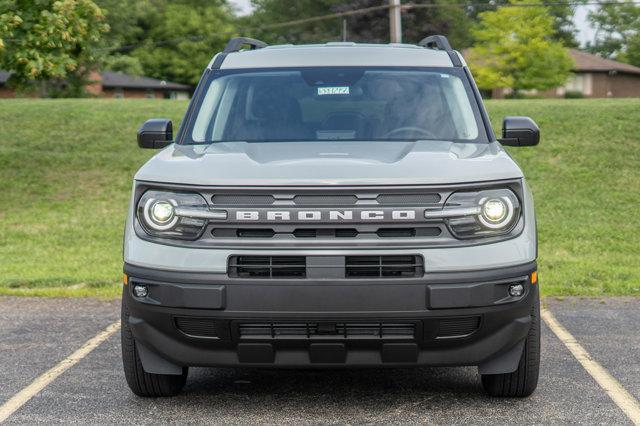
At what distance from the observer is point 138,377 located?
5.84 m

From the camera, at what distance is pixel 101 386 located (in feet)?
20.5

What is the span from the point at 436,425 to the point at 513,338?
57 centimetres

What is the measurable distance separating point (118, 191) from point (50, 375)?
15055 mm

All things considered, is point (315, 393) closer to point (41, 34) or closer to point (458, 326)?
point (458, 326)

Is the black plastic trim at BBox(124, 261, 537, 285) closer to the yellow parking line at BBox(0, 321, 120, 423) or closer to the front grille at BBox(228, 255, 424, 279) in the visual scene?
the front grille at BBox(228, 255, 424, 279)

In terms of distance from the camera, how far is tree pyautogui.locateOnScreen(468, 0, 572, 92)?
5753cm

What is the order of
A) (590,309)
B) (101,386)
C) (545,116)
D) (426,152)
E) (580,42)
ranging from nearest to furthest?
(426,152) → (101,386) → (590,309) → (545,116) → (580,42)

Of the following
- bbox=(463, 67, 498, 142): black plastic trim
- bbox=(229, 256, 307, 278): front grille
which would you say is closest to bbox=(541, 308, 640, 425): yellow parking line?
bbox=(463, 67, 498, 142): black plastic trim

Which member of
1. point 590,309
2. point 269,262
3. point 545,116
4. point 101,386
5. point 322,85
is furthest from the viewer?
point 545,116

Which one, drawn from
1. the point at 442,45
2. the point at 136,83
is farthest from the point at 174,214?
the point at 136,83

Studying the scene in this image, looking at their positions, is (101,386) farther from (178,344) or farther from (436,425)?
(436,425)

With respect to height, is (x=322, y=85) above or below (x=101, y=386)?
above

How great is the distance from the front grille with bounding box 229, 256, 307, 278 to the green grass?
5427 millimetres

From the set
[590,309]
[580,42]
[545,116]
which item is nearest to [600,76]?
[580,42]
